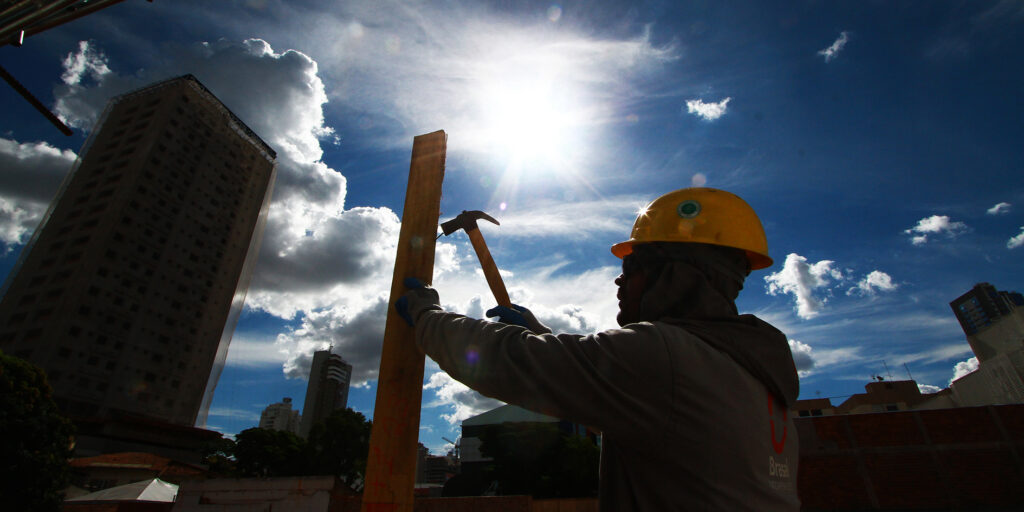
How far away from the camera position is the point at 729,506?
0.97 m

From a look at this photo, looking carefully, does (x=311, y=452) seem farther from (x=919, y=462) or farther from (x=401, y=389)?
(x=919, y=462)

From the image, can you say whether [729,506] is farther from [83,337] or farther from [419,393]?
[83,337]

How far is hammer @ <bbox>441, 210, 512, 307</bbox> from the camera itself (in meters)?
2.46

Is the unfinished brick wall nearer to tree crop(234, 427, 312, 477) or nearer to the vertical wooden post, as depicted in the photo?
the vertical wooden post

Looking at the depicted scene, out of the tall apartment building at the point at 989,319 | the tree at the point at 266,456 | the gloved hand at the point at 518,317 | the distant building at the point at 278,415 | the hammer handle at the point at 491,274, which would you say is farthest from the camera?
the distant building at the point at 278,415

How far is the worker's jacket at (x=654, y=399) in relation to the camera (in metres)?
0.97

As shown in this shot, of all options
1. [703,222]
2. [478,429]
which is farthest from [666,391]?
[478,429]

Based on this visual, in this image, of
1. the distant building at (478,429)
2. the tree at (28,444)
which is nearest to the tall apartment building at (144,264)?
the tree at (28,444)

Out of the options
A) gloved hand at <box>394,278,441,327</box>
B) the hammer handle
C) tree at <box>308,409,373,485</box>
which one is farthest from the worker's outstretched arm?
tree at <box>308,409,373,485</box>

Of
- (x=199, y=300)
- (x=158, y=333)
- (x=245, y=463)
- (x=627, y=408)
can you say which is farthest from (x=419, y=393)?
(x=199, y=300)

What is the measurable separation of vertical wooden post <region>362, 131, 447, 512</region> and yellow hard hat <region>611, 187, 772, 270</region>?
1007 mm

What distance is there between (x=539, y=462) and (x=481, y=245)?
1096 inches

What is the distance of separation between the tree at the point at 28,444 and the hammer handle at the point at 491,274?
57.5 feet

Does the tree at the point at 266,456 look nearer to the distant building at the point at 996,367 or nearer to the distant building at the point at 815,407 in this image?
the distant building at the point at 815,407
